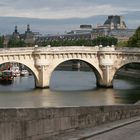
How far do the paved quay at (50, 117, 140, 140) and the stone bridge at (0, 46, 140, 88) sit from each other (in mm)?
44449

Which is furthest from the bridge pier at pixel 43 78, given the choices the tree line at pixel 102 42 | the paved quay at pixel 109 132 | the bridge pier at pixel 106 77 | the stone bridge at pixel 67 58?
the paved quay at pixel 109 132

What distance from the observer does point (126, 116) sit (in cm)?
1872

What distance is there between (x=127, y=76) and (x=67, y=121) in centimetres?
7580

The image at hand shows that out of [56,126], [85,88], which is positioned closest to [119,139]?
[56,126]

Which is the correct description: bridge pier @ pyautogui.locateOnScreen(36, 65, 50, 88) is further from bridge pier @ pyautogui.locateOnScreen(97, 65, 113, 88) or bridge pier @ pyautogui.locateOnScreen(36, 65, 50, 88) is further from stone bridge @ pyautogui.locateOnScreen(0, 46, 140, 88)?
bridge pier @ pyautogui.locateOnScreen(97, 65, 113, 88)

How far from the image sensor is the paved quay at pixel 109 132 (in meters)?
13.5

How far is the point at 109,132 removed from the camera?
14742 millimetres

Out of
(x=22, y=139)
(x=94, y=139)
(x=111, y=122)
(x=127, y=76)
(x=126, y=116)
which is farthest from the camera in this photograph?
(x=127, y=76)

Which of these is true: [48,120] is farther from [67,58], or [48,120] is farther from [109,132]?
[67,58]

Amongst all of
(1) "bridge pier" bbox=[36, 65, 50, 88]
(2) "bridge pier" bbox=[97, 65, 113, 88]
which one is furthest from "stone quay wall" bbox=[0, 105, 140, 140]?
(2) "bridge pier" bbox=[97, 65, 113, 88]

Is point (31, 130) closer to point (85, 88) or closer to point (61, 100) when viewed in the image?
point (61, 100)

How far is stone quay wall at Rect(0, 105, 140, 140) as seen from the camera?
471 inches

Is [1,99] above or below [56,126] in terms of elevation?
below

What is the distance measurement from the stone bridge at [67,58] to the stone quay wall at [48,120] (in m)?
43.9
